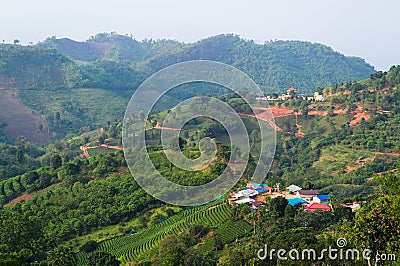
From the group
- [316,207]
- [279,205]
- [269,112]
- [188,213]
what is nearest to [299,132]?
[269,112]

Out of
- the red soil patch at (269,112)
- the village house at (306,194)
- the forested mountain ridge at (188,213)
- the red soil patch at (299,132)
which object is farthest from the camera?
the red soil patch at (269,112)

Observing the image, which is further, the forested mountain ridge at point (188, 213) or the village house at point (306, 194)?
the village house at point (306, 194)

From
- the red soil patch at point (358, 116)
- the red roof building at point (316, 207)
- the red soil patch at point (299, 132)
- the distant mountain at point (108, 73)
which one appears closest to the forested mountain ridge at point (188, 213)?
the red roof building at point (316, 207)

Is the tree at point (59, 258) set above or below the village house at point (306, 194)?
above

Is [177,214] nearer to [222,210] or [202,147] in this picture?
[222,210]

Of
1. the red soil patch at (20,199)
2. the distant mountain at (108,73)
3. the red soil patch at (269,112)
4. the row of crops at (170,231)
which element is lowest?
the row of crops at (170,231)

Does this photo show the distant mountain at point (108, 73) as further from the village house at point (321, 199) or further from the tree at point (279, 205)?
the tree at point (279, 205)

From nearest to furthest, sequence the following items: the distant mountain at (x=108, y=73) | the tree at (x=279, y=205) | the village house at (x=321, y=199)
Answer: the tree at (x=279, y=205) → the village house at (x=321, y=199) → the distant mountain at (x=108, y=73)
